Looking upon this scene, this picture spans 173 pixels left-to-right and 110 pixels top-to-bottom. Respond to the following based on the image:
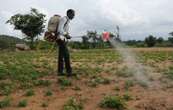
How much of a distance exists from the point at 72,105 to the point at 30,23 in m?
49.4

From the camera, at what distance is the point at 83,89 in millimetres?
11391

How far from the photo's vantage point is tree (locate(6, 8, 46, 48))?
57.5 meters

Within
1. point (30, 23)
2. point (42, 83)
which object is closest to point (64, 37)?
point (42, 83)

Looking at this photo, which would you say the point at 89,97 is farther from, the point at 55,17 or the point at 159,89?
the point at 55,17

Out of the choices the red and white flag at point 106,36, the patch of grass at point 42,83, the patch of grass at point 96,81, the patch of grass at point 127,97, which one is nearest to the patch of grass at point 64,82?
the patch of grass at point 42,83

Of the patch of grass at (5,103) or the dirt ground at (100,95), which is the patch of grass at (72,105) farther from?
the patch of grass at (5,103)

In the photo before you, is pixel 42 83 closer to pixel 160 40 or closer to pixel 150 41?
pixel 150 41

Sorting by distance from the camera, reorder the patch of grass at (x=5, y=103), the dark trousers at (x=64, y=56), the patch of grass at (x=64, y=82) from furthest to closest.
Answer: the dark trousers at (x=64, y=56) → the patch of grass at (x=64, y=82) → the patch of grass at (x=5, y=103)

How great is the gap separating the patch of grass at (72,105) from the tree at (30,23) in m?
47.9

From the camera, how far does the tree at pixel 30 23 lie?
57469 mm

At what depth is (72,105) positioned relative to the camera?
30.7ft

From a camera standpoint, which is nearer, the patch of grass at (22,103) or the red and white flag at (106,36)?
the patch of grass at (22,103)

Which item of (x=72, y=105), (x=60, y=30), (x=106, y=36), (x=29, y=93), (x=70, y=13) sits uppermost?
(x=70, y=13)

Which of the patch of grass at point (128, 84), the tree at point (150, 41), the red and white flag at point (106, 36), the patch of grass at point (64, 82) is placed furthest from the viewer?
the tree at point (150, 41)
